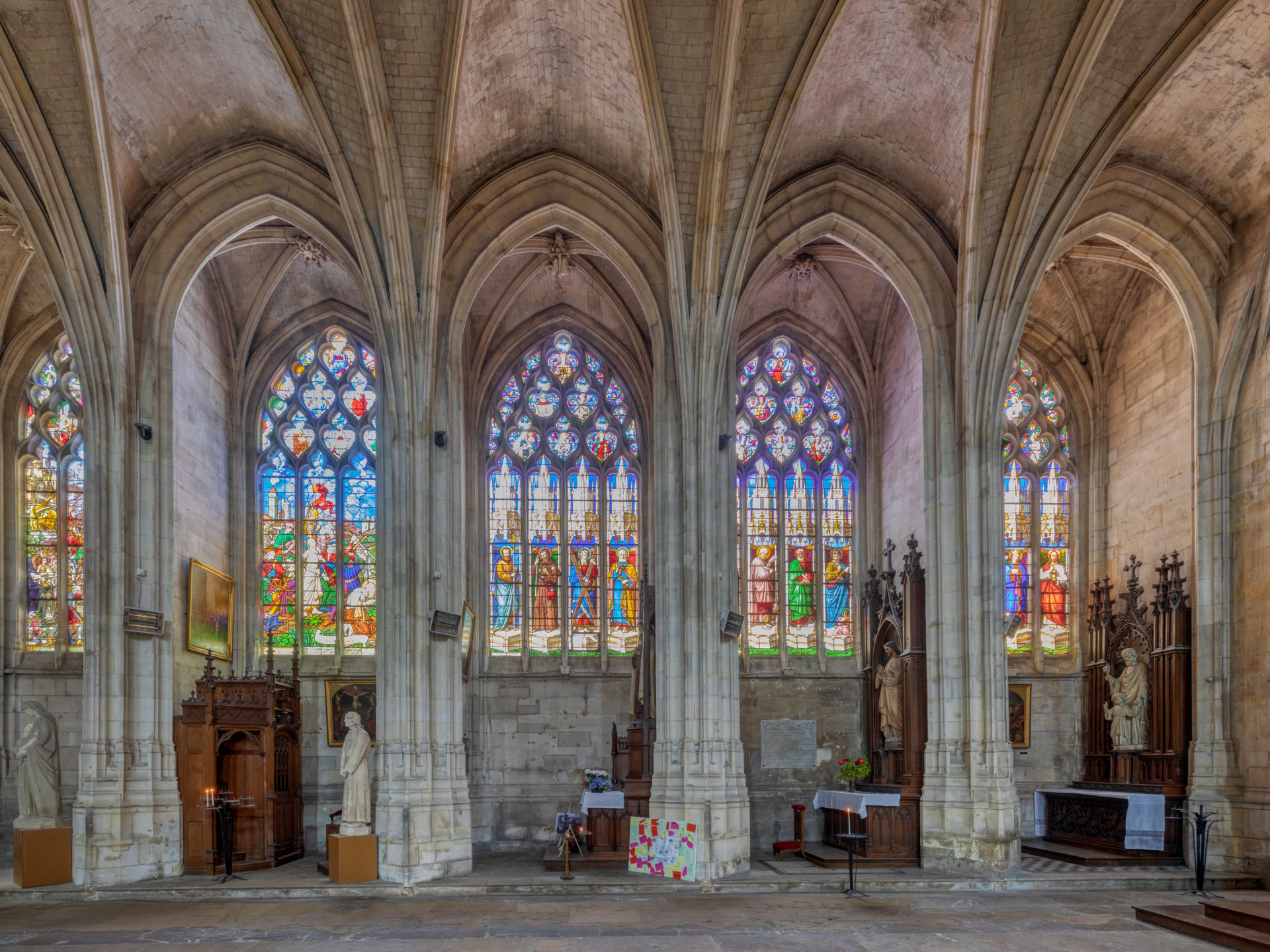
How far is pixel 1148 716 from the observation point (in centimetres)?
1833

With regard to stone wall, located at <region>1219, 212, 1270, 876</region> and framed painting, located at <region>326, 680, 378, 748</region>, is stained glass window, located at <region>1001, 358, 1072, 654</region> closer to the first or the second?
stone wall, located at <region>1219, 212, 1270, 876</region>

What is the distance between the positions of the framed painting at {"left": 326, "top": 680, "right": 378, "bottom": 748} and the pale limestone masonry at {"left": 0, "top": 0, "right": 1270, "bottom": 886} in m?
2.64

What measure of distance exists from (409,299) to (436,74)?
10.1 feet

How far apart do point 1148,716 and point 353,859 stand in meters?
12.2

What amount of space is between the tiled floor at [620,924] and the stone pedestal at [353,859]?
865 millimetres

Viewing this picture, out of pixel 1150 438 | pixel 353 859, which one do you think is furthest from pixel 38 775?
pixel 1150 438

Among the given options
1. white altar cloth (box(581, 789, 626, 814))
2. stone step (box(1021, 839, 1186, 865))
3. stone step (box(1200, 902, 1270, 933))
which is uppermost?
white altar cloth (box(581, 789, 626, 814))

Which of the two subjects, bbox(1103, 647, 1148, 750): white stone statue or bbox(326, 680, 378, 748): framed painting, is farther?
bbox(326, 680, 378, 748): framed painting

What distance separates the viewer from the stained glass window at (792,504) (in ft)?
70.2

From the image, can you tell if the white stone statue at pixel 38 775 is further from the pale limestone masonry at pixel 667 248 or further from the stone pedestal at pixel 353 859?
the stone pedestal at pixel 353 859

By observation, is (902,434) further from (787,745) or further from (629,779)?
(629,779)

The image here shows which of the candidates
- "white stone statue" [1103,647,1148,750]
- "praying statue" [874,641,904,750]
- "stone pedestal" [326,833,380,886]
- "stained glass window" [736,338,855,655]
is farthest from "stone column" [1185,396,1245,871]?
"stone pedestal" [326,833,380,886]

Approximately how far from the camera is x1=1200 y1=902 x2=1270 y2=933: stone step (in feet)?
39.5

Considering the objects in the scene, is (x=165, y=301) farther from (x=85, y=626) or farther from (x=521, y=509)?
(x=521, y=509)
